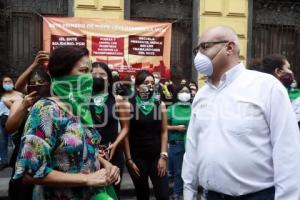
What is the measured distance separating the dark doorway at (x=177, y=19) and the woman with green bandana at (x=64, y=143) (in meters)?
9.50

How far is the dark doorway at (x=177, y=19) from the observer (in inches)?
492

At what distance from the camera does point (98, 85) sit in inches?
207

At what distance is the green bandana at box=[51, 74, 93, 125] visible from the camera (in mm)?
3002

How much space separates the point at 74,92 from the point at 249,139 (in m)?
0.99

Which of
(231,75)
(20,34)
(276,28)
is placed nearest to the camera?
(231,75)

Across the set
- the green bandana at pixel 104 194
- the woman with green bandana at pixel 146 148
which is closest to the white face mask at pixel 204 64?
the green bandana at pixel 104 194

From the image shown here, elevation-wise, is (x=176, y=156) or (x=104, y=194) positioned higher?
(x=104, y=194)

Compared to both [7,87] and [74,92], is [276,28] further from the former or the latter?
[74,92]

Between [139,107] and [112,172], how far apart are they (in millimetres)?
2906

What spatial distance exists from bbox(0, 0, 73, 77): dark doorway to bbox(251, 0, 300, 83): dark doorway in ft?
16.2

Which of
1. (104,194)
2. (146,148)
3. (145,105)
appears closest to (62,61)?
(104,194)

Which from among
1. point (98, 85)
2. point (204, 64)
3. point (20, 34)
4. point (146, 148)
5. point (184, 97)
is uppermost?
point (20, 34)

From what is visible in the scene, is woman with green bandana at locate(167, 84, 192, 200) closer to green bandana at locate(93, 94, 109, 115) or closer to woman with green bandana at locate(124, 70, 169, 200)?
woman with green bandana at locate(124, 70, 169, 200)

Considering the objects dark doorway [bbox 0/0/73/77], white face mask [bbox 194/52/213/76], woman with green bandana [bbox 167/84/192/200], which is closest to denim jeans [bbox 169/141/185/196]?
woman with green bandana [bbox 167/84/192/200]
